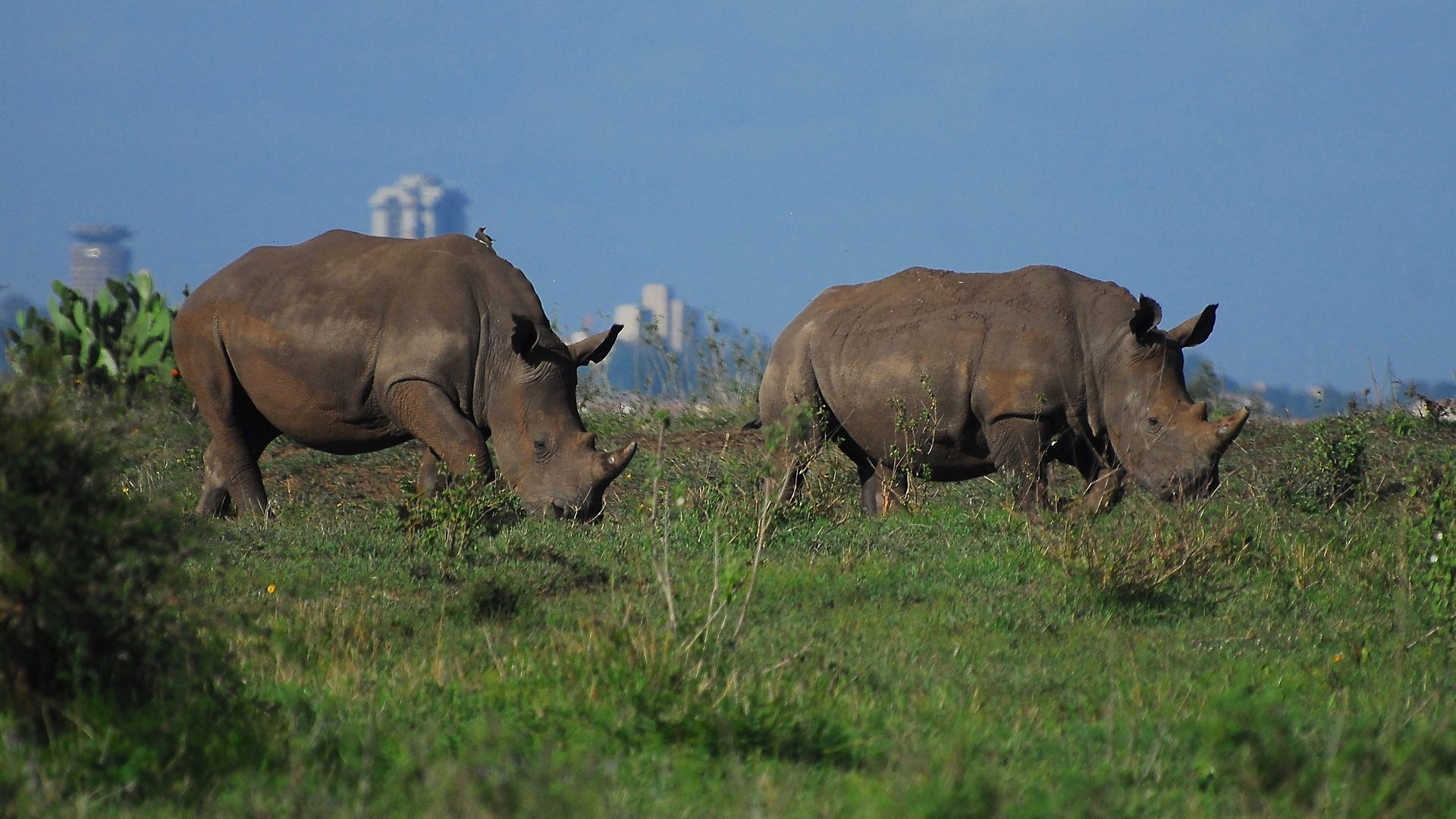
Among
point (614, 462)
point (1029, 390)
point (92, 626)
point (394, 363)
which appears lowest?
point (92, 626)

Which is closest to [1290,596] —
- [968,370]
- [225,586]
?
[968,370]

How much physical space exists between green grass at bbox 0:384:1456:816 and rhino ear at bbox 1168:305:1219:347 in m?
1.34

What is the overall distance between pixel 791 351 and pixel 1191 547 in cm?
480

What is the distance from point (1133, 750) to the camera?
4832 mm

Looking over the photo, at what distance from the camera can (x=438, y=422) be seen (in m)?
10.3

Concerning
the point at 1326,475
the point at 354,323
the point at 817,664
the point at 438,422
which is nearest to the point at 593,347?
the point at 438,422

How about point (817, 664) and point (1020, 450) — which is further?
point (1020, 450)

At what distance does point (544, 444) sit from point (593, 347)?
78 cm

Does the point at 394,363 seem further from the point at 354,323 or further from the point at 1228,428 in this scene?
the point at 1228,428

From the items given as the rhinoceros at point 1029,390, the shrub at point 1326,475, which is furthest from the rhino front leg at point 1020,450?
the shrub at point 1326,475

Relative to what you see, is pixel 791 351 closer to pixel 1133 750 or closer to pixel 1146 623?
pixel 1146 623

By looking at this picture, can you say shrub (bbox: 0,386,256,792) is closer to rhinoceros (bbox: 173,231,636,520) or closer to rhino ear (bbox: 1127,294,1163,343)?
rhinoceros (bbox: 173,231,636,520)

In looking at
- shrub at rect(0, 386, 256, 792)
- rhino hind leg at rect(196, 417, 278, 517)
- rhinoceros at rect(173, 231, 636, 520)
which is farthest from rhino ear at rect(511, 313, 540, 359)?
shrub at rect(0, 386, 256, 792)

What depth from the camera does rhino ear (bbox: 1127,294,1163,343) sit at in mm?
10461
